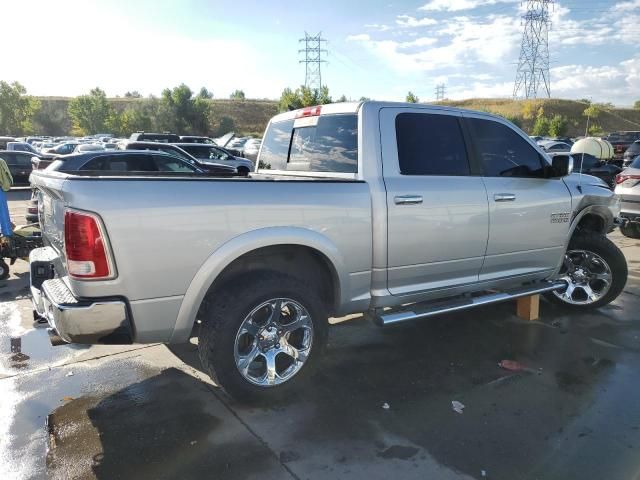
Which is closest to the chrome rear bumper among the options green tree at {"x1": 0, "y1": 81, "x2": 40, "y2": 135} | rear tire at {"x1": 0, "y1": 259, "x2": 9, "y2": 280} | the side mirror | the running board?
the running board

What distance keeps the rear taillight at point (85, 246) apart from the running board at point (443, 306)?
1.96 meters

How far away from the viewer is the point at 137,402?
138 inches

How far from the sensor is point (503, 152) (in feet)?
14.6

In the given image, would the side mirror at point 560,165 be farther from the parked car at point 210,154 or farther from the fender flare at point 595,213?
the parked car at point 210,154

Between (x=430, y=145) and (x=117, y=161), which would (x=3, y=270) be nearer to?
(x=117, y=161)

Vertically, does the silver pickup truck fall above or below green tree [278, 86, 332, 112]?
below

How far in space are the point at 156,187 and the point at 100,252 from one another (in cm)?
47

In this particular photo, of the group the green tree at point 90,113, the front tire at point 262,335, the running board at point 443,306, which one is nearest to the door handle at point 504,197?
the running board at point 443,306

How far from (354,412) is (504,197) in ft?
7.31

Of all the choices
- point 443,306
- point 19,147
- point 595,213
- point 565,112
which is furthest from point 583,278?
point 565,112

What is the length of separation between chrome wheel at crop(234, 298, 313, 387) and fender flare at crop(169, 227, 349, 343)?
0.35 m

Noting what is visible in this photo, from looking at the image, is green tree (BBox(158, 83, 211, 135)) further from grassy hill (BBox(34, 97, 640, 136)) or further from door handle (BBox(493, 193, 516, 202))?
door handle (BBox(493, 193, 516, 202))

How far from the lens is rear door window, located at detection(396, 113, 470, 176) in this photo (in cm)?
383

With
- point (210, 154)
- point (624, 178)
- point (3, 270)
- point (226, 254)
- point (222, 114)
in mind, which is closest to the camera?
point (226, 254)
